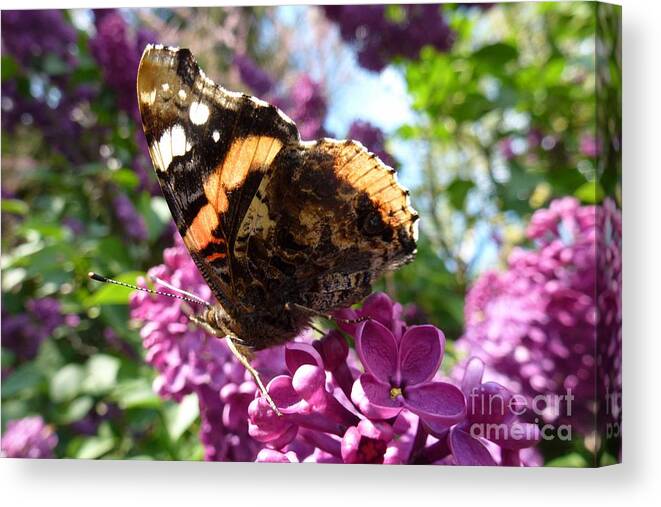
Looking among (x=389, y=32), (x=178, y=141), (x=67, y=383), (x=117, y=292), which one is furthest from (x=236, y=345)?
(x=389, y=32)

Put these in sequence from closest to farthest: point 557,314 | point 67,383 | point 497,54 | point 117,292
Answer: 1. point 557,314
2. point 117,292
3. point 67,383
4. point 497,54

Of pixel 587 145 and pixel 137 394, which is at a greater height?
pixel 587 145

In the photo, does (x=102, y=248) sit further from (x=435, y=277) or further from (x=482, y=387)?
(x=482, y=387)

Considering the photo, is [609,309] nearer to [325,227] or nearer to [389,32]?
[325,227]

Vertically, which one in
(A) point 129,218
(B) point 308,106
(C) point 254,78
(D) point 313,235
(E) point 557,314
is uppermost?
(C) point 254,78

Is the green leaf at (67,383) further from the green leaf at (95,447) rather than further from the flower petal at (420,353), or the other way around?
the flower petal at (420,353)

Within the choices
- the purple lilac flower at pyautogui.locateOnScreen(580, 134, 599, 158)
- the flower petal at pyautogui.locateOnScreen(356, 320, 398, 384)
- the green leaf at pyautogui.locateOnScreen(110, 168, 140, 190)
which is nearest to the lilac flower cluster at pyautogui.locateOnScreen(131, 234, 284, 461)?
the flower petal at pyautogui.locateOnScreen(356, 320, 398, 384)

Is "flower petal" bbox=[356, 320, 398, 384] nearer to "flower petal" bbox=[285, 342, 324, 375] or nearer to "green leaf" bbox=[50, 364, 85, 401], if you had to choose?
"flower petal" bbox=[285, 342, 324, 375]

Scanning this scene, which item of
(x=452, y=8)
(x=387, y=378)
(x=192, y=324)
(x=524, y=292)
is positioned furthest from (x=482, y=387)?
(x=452, y=8)
